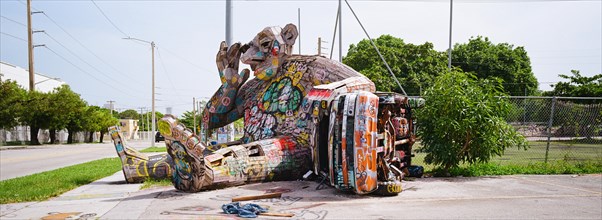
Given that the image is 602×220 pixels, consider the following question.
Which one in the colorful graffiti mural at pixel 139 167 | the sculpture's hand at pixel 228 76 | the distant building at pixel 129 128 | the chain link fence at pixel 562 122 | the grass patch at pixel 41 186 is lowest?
the distant building at pixel 129 128

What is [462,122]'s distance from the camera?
1074cm

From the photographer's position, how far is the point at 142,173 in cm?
1012

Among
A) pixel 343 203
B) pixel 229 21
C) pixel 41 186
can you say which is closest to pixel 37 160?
pixel 41 186

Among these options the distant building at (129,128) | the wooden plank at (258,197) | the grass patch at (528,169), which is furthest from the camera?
the distant building at (129,128)

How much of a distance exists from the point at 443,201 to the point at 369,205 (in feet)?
4.30

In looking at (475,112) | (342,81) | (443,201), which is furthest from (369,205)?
(475,112)

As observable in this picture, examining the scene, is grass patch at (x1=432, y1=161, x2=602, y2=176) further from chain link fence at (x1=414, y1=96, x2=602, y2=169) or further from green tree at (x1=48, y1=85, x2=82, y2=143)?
green tree at (x1=48, y1=85, x2=82, y2=143)

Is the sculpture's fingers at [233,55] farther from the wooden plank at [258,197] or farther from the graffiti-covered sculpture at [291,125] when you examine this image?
the wooden plank at [258,197]

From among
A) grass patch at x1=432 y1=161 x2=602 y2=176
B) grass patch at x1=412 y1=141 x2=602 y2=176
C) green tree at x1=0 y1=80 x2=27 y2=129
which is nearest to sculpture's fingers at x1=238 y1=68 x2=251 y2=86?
grass patch at x1=412 y1=141 x2=602 y2=176

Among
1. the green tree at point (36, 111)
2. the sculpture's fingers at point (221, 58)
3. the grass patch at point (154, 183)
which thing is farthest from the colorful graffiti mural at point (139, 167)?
the green tree at point (36, 111)

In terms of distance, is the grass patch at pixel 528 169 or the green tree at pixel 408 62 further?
the green tree at pixel 408 62

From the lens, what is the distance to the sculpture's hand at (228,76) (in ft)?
36.6

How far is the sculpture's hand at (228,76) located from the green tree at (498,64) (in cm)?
3192

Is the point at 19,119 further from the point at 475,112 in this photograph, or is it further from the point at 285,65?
the point at 475,112
